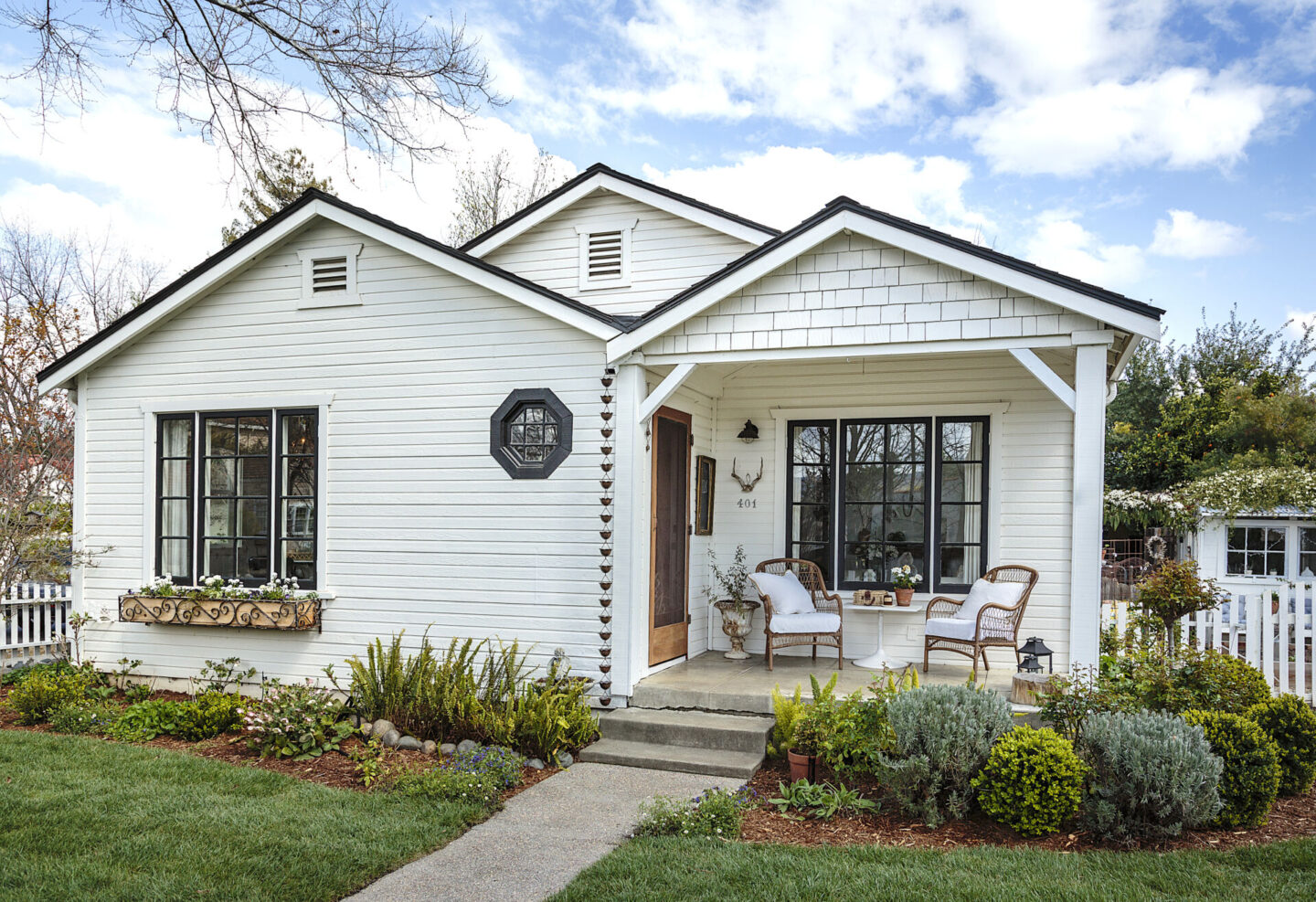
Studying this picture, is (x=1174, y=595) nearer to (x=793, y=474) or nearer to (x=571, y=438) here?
(x=793, y=474)

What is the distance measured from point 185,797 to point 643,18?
287 inches

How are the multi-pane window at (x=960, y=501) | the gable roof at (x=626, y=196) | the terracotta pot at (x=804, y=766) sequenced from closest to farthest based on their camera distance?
the terracotta pot at (x=804, y=766)
the multi-pane window at (x=960, y=501)
the gable roof at (x=626, y=196)

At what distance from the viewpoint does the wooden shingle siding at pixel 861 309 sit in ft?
19.4

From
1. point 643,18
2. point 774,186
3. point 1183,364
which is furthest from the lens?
point 1183,364

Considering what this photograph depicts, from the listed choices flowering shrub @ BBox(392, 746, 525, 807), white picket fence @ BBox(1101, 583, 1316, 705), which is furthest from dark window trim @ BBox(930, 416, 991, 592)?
flowering shrub @ BBox(392, 746, 525, 807)

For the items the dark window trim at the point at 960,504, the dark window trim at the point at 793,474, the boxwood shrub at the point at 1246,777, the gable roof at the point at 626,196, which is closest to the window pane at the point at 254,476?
the gable roof at the point at 626,196

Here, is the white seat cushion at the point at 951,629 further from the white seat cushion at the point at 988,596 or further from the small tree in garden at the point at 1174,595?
the small tree in garden at the point at 1174,595

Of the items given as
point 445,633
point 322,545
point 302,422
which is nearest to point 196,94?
point 302,422

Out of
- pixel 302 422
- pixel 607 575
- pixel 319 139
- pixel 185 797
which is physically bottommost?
pixel 185 797

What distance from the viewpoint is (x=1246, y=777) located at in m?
4.59

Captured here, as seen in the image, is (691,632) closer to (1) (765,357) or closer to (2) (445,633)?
(2) (445,633)

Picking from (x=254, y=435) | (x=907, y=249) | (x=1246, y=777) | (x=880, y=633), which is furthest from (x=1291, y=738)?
(x=254, y=435)

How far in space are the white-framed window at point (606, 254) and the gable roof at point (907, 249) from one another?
3288mm

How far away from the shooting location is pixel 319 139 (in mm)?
5324
